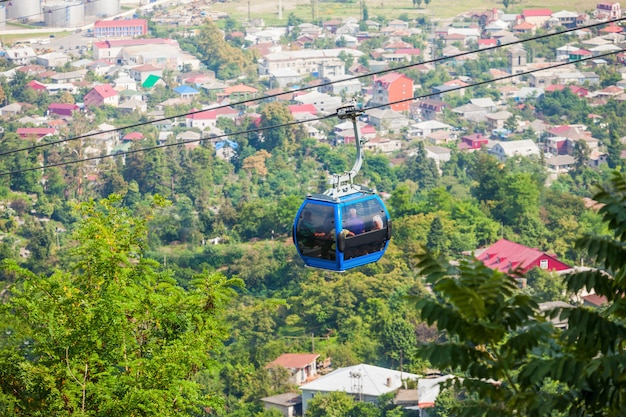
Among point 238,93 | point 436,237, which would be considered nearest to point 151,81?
point 238,93

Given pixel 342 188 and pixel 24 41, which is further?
pixel 24 41

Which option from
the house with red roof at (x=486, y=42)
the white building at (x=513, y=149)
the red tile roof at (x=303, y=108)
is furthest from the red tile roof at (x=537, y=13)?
the white building at (x=513, y=149)

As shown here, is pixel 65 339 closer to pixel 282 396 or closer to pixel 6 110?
pixel 282 396

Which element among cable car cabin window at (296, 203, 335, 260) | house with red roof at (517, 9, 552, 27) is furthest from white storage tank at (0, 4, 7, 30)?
cable car cabin window at (296, 203, 335, 260)

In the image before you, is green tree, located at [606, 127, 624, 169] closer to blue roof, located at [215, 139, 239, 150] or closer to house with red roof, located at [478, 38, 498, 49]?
blue roof, located at [215, 139, 239, 150]

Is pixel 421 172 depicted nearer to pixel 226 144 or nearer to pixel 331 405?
pixel 226 144

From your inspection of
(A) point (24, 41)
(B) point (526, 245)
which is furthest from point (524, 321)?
(A) point (24, 41)
